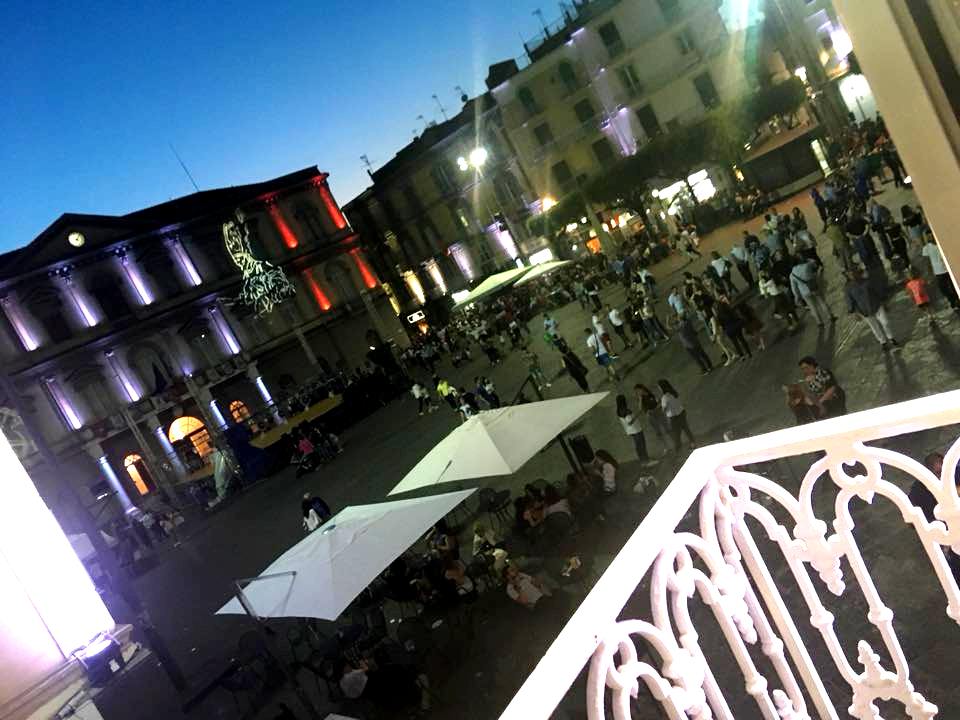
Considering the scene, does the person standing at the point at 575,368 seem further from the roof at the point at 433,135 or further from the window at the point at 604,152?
the roof at the point at 433,135

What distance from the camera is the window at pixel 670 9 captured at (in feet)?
131

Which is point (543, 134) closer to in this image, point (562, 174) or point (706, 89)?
point (562, 174)

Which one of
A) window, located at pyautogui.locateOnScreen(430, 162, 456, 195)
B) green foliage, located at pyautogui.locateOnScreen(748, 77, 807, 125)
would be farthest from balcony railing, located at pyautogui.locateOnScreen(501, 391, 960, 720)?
window, located at pyautogui.locateOnScreen(430, 162, 456, 195)

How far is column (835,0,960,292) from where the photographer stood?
1.82m

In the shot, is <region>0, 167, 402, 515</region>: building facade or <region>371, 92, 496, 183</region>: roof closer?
<region>0, 167, 402, 515</region>: building facade

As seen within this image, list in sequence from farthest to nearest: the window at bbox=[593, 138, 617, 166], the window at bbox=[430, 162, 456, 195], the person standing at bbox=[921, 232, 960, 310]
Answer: the window at bbox=[430, 162, 456, 195] → the window at bbox=[593, 138, 617, 166] → the person standing at bbox=[921, 232, 960, 310]

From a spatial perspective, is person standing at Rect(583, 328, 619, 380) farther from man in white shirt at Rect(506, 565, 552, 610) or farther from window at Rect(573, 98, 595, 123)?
window at Rect(573, 98, 595, 123)

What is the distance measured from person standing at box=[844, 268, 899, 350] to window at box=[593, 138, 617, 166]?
35.9 metres

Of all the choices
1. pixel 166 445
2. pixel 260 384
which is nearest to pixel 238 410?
pixel 260 384

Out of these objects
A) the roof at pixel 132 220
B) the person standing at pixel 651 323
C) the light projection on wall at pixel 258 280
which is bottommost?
the person standing at pixel 651 323

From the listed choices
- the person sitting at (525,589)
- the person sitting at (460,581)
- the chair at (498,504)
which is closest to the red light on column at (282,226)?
the chair at (498,504)

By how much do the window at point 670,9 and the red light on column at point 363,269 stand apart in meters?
26.0

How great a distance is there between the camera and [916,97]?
1853mm

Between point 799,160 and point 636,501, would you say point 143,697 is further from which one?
point 799,160
